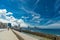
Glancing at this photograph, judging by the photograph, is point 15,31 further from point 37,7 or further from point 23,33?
point 37,7

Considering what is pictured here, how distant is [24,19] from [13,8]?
12.1 inches

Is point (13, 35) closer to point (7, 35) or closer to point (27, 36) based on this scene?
point (7, 35)

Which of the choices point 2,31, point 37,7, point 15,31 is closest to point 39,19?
point 37,7

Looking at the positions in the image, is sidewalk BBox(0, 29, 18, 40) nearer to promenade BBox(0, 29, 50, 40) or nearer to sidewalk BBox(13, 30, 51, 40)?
promenade BBox(0, 29, 50, 40)

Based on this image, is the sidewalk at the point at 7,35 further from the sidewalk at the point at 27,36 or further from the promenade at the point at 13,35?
the sidewalk at the point at 27,36

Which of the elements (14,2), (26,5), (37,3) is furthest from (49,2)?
(14,2)

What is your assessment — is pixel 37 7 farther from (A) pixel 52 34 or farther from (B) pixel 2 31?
(B) pixel 2 31

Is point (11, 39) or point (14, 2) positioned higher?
point (14, 2)

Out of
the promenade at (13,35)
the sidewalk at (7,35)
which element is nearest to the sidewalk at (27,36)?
the promenade at (13,35)

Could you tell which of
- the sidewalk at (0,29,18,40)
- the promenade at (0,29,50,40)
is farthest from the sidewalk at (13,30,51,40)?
the sidewalk at (0,29,18,40)

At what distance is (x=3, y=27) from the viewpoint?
3516 millimetres

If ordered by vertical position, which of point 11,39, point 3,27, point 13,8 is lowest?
point 11,39

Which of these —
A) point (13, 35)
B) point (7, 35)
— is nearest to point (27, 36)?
point (13, 35)

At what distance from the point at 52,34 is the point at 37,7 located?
1.99ft
